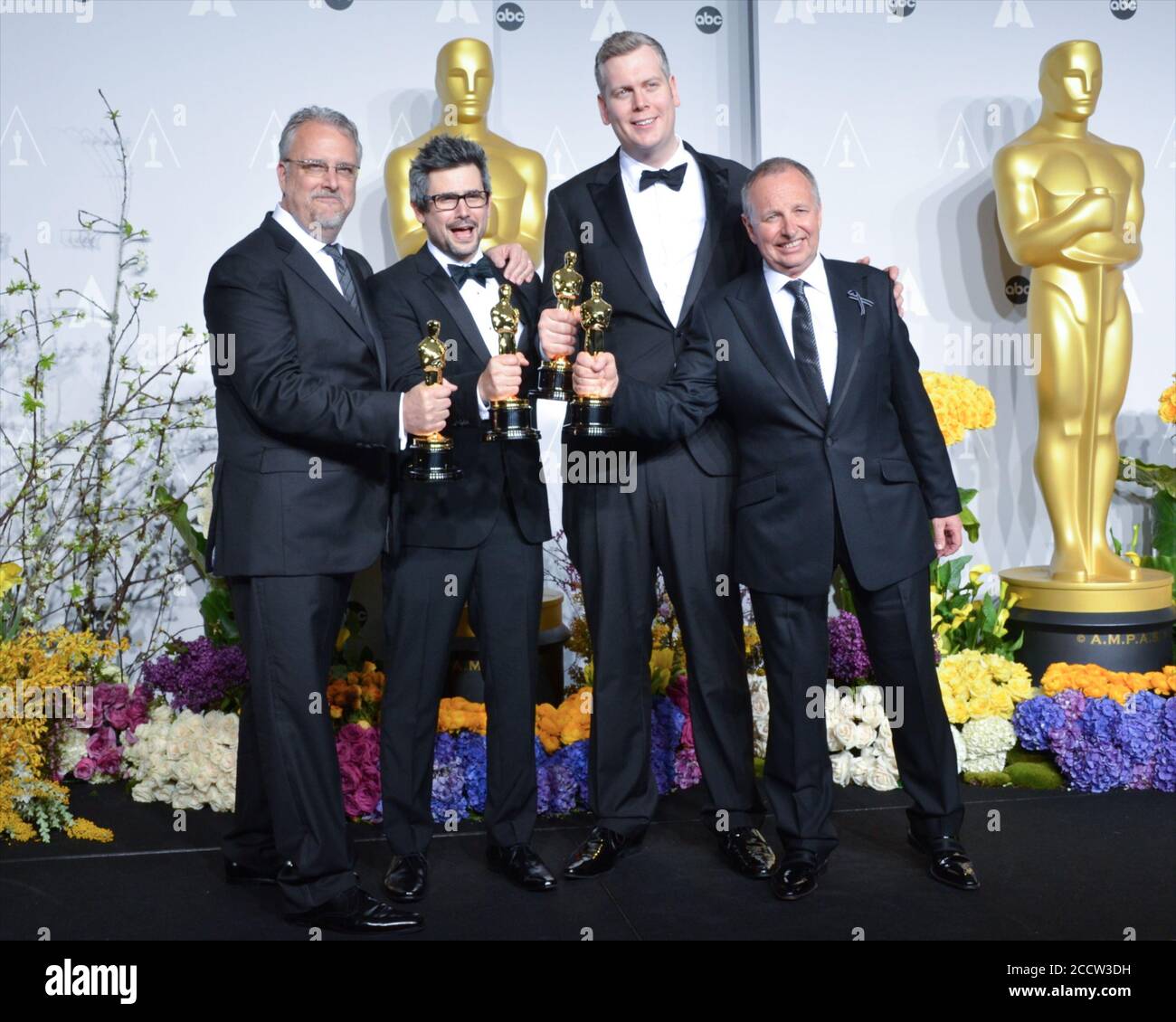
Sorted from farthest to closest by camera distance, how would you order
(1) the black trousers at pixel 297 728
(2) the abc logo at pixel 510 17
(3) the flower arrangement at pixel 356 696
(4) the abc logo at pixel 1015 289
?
(4) the abc logo at pixel 1015 289 → (2) the abc logo at pixel 510 17 → (3) the flower arrangement at pixel 356 696 → (1) the black trousers at pixel 297 728

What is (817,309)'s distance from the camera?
140 inches

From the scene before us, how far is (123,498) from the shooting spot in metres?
5.72

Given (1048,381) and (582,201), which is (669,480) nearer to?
(582,201)

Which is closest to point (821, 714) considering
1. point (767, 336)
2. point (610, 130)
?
point (767, 336)

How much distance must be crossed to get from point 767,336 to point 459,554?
0.99 metres

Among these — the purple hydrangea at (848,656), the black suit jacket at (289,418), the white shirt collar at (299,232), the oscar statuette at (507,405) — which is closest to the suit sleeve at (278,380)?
the black suit jacket at (289,418)

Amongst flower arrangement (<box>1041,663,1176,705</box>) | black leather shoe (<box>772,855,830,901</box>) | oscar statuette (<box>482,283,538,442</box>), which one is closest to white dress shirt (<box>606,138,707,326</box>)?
oscar statuette (<box>482,283,538,442</box>)

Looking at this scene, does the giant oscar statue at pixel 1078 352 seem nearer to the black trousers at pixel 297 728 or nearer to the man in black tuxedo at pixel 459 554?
the man in black tuxedo at pixel 459 554

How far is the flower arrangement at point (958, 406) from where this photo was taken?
5113 mm

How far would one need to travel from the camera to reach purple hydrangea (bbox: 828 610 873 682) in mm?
4832

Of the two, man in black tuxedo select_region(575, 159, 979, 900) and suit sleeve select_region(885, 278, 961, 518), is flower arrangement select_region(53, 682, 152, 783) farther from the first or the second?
suit sleeve select_region(885, 278, 961, 518)

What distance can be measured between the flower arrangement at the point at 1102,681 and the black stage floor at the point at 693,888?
546mm

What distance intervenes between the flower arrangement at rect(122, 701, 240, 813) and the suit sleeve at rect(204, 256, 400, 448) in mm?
1750
